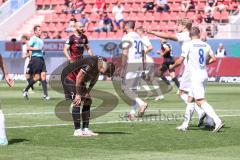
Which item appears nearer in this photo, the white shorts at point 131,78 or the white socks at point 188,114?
the white socks at point 188,114

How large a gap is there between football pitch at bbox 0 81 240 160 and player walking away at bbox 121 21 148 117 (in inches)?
19.6

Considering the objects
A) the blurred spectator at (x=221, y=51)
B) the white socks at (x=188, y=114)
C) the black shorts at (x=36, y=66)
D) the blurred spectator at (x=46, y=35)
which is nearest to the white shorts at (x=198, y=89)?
the white socks at (x=188, y=114)

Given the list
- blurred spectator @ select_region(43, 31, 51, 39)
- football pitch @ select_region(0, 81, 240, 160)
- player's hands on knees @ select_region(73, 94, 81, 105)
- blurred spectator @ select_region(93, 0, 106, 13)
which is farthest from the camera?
blurred spectator @ select_region(93, 0, 106, 13)

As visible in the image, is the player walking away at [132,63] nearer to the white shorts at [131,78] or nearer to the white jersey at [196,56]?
the white shorts at [131,78]

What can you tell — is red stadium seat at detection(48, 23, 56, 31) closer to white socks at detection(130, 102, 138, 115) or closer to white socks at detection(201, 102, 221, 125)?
white socks at detection(130, 102, 138, 115)

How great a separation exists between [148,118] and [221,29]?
80.1 feet

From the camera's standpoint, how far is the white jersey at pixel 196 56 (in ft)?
53.2

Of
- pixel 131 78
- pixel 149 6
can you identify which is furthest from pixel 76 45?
pixel 149 6

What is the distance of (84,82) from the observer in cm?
1509

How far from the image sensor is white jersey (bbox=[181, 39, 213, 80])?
1622 cm

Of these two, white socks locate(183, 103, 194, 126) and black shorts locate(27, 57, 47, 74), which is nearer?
white socks locate(183, 103, 194, 126)

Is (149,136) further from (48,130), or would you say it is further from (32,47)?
(32,47)

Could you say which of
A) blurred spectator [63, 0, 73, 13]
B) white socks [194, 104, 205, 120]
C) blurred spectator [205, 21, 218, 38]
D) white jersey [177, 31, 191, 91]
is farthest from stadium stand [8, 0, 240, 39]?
white socks [194, 104, 205, 120]

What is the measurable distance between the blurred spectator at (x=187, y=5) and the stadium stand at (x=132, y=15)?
0.62 feet
